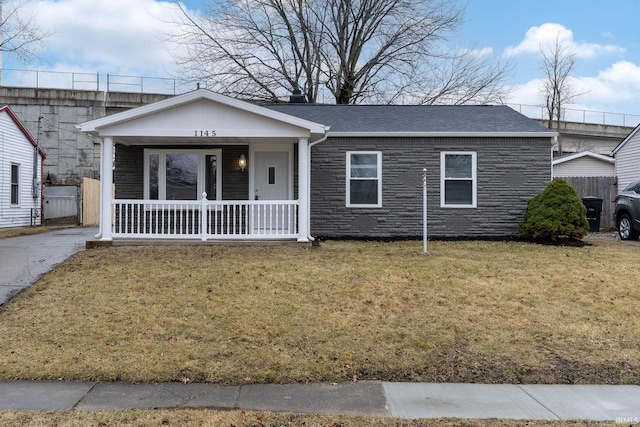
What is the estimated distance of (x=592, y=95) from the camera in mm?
28328

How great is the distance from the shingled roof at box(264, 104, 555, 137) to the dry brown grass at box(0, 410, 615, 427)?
32.1 ft

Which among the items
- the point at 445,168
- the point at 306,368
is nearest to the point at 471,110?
the point at 445,168

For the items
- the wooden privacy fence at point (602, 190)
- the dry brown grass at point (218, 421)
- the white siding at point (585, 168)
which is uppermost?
the white siding at point (585, 168)

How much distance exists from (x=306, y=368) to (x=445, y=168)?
9.28m

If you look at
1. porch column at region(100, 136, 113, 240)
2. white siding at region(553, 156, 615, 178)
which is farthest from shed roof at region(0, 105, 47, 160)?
white siding at region(553, 156, 615, 178)

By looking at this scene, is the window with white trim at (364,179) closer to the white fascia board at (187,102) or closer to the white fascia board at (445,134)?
the white fascia board at (445,134)

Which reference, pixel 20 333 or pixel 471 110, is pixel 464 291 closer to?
pixel 20 333

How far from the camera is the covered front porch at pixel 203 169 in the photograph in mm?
10867

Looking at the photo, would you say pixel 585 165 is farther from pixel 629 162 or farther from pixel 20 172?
pixel 20 172

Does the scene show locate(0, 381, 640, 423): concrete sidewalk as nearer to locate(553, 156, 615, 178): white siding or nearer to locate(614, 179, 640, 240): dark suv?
locate(614, 179, 640, 240): dark suv

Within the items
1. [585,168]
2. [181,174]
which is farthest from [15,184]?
[585,168]

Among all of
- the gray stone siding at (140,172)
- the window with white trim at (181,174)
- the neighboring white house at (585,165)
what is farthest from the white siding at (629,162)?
the window with white trim at (181,174)

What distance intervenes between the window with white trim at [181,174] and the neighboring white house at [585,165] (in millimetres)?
15731

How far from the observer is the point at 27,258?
31.7ft
